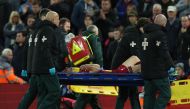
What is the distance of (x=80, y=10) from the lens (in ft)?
69.9

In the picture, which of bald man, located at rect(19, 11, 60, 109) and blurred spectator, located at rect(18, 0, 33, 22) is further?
blurred spectator, located at rect(18, 0, 33, 22)

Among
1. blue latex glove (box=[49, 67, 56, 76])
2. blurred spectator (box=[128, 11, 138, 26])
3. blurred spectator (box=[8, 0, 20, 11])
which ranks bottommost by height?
blue latex glove (box=[49, 67, 56, 76])

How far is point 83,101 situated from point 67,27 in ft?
5.36

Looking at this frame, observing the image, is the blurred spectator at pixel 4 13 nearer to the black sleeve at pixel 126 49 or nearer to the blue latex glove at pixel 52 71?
the black sleeve at pixel 126 49

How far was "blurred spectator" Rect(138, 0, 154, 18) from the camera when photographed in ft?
68.2

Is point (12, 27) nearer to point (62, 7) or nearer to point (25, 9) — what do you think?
point (25, 9)

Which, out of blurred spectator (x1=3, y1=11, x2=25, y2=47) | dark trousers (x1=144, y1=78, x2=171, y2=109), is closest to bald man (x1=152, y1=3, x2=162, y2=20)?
blurred spectator (x1=3, y1=11, x2=25, y2=47)

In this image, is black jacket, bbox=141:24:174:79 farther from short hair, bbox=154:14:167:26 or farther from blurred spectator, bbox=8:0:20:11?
blurred spectator, bbox=8:0:20:11

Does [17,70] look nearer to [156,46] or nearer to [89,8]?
[89,8]

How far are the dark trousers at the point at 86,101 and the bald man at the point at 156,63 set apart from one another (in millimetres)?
1474

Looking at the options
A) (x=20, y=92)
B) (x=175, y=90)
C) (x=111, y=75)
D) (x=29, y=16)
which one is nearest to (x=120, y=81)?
(x=111, y=75)

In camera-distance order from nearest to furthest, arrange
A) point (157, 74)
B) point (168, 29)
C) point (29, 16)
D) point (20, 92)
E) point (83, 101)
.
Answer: point (157, 74)
point (83, 101)
point (20, 92)
point (168, 29)
point (29, 16)

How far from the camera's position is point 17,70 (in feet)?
65.9

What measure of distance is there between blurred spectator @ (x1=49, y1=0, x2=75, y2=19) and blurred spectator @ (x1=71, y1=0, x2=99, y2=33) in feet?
0.77
